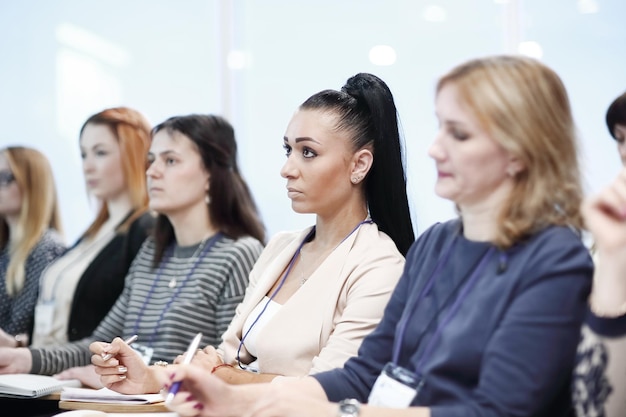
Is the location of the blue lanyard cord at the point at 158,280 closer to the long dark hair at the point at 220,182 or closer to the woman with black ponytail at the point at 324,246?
Result: the long dark hair at the point at 220,182

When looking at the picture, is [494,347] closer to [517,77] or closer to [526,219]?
[526,219]

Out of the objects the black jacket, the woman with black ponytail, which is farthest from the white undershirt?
the black jacket

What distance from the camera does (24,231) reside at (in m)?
4.46

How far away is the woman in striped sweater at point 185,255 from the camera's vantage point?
323 centimetres

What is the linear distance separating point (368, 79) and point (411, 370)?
1119mm

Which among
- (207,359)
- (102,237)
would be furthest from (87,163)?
(207,359)

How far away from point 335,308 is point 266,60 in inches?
107

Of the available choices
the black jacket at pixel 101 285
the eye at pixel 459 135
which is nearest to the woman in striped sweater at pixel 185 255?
the black jacket at pixel 101 285

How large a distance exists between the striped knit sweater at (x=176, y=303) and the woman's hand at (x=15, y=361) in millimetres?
25

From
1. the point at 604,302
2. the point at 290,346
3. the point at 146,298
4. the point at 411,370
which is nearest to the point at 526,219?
the point at 604,302

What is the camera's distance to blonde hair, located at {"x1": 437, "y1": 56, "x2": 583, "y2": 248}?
5.68ft

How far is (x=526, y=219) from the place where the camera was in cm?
173

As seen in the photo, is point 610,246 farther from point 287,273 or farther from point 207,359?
point 207,359

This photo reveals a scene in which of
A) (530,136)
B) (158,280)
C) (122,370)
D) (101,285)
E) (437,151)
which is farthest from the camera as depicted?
(101,285)
